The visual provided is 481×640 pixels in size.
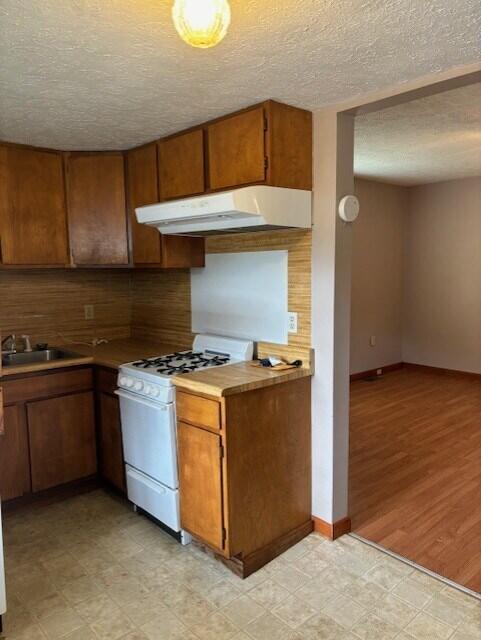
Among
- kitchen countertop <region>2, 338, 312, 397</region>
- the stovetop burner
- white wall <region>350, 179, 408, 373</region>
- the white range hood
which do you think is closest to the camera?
the white range hood

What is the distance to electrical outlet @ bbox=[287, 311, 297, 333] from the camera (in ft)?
8.18

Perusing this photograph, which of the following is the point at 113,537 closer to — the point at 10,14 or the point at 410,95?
→ the point at 10,14

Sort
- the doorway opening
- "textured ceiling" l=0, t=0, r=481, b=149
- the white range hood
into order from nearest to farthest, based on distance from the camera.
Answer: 1. "textured ceiling" l=0, t=0, r=481, b=149
2. the white range hood
3. the doorway opening

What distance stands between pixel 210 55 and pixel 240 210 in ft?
1.95

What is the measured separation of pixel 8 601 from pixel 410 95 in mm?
2815

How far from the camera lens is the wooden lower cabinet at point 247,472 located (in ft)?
6.95

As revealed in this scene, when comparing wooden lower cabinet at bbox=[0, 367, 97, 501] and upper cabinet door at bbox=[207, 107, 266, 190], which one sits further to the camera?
wooden lower cabinet at bbox=[0, 367, 97, 501]

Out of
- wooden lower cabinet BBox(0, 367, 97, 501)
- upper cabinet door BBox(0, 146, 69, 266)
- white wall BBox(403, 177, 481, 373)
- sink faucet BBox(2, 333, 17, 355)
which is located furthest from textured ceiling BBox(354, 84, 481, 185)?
sink faucet BBox(2, 333, 17, 355)

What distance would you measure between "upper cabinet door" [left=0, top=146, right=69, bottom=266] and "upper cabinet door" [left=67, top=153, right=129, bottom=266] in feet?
0.22

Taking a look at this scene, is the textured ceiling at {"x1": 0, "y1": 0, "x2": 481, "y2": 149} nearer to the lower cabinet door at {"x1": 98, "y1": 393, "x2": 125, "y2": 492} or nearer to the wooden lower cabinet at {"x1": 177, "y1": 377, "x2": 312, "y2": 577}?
the wooden lower cabinet at {"x1": 177, "y1": 377, "x2": 312, "y2": 577}

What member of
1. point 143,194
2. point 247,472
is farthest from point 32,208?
point 247,472

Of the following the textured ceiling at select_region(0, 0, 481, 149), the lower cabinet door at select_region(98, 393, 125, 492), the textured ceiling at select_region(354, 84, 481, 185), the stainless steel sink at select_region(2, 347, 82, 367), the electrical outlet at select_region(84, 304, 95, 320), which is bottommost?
the lower cabinet door at select_region(98, 393, 125, 492)

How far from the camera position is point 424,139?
347 centimetres

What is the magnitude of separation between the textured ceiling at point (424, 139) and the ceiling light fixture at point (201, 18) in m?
1.86
